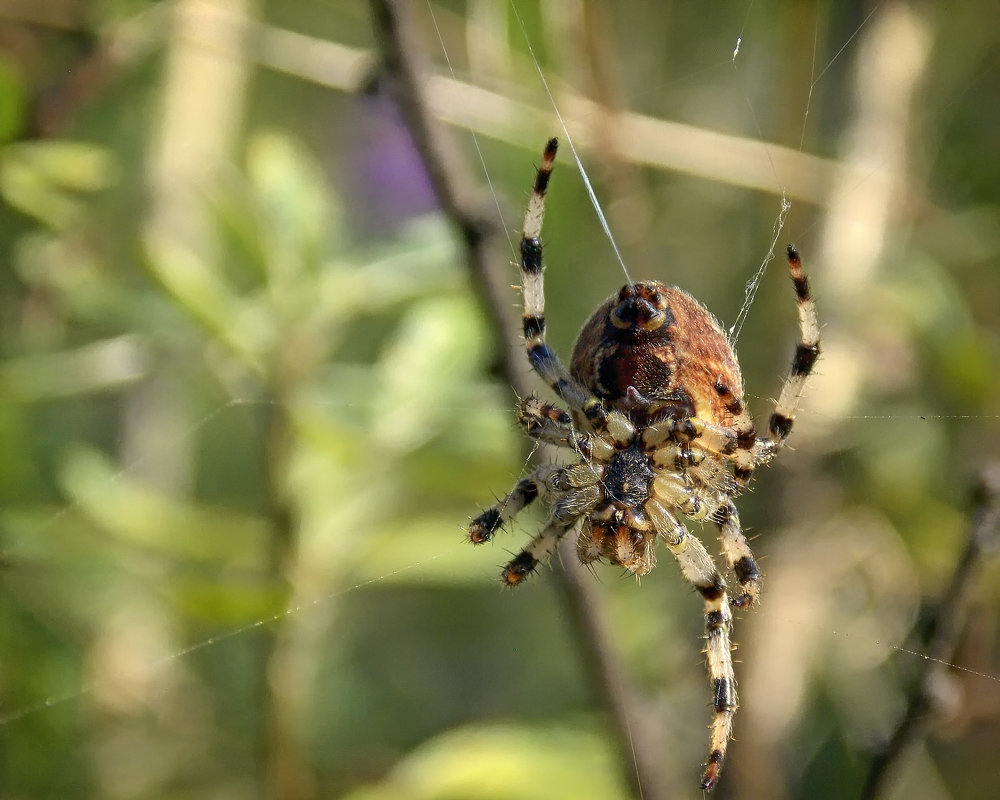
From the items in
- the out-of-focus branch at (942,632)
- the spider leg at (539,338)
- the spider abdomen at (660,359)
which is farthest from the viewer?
the spider leg at (539,338)

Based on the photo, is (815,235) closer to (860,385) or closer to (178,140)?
(860,385)

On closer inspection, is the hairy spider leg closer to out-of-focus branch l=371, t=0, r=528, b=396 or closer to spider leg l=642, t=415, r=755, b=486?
spider leg l=642, t=415, r=755, b=486

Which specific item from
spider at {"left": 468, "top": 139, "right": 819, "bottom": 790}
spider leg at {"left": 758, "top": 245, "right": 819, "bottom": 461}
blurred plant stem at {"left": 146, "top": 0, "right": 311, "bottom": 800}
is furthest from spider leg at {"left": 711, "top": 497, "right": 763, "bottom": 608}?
blurred plant stem at {"left": 146, "top": 0, "right": 311, "bottom": 800}

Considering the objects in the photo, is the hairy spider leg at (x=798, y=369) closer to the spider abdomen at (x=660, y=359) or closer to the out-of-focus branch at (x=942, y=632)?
the spider abdomen at (x=660, y=359)

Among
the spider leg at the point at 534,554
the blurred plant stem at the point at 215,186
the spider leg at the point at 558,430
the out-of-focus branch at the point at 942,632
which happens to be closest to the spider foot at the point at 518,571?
the spider leg at the point at 534,554

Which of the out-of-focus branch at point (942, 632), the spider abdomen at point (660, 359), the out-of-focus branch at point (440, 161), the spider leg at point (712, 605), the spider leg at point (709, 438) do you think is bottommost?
the out-of-focus branch at point (942, 632)

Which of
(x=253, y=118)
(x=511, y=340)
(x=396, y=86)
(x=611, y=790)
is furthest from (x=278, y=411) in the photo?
(x=253, y=118)

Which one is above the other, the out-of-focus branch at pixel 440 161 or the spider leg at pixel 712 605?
the out-of-focus branch at pixel 440 161
